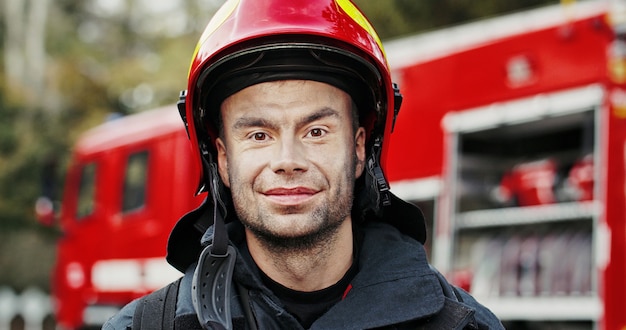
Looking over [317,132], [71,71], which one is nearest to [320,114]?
[317,132]

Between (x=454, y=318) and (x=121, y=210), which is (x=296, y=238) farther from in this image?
(x=121, y=210)

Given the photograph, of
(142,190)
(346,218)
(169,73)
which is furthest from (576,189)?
(169,73)

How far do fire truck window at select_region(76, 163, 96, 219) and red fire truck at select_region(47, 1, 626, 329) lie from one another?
3.46m

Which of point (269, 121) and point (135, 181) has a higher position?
point (135, 181)

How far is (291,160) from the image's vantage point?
2164 mm

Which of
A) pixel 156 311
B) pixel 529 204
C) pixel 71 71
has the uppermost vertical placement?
pixel 71 71

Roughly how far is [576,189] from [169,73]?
18427 millimetres

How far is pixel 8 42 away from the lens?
28828 millimetres

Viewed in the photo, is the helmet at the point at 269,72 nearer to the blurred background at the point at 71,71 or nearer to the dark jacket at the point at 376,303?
the dark jacket at the point at 376,303

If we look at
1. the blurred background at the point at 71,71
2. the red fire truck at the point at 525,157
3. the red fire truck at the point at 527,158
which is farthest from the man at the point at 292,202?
the blurred background at the point at 71,71

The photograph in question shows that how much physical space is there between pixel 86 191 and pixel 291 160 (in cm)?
690

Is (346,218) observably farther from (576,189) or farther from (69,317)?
(69,317)

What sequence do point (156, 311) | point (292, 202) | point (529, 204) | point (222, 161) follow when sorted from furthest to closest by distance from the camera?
point (529, 204) → point (222, 161) → point (292, 202) → point (156, 311)

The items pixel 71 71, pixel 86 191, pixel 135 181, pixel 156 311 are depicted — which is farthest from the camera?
pixel 71 71
